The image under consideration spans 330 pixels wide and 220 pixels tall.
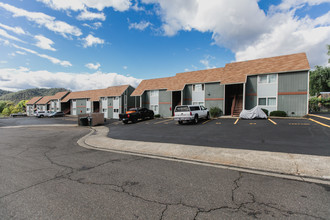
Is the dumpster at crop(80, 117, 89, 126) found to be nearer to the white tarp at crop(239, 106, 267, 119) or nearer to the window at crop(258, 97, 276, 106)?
the white tarp at crop(239, 106, 267, 119)

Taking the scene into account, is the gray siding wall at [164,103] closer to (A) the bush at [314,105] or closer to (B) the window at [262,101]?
(B) the window at [262,101]

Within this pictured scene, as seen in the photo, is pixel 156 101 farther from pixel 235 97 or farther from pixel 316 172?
pixel 316 172

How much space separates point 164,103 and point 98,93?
2279 cm

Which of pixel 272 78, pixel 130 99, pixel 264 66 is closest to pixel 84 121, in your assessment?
pixel 130 99

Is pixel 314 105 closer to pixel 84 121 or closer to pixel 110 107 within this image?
pixel 84 121

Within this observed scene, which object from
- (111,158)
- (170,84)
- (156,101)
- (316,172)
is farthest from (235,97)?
(111,158)

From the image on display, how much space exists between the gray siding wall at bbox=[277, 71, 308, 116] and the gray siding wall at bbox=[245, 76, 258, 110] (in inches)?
104

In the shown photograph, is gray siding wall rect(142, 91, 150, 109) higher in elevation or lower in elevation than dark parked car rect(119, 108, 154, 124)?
higher

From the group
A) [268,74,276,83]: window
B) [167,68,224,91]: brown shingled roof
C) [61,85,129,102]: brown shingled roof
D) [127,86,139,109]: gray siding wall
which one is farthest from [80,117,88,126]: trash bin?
[268,74,276,83]: window

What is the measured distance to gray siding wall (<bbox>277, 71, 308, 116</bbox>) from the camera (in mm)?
18172

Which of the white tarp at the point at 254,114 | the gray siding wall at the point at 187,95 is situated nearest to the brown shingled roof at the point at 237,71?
the gray siding wall at the point at 187,95

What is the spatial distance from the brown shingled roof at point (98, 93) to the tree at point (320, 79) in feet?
155

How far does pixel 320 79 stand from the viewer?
37.8m

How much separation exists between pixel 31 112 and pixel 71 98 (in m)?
34.0
